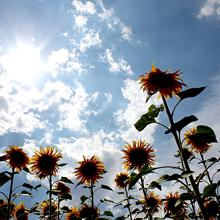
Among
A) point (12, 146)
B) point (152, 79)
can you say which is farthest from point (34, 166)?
point (152, 79)

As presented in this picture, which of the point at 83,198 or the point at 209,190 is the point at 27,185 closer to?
the point at 83,198

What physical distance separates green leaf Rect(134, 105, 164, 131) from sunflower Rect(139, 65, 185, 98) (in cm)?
90

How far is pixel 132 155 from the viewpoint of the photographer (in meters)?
7.88

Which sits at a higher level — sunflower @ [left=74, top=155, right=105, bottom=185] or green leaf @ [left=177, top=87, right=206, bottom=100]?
sunflower @ [left=74, top=155, right=105, bottom=185]

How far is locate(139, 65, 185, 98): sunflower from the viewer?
4.82 meters

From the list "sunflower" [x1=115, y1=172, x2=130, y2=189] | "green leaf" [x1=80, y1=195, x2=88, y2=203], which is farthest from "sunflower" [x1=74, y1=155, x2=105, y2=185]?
"sunflower" [x1=115, y1=172, x2=130, y2=189]

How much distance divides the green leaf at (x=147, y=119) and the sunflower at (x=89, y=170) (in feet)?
19.1

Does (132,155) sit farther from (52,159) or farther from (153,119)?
(153,119)

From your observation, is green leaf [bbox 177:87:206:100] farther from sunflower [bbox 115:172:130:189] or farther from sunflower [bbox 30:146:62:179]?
sunflower [bbox 115:172:130:189]

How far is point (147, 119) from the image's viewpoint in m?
3.88

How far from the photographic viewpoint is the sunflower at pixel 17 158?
908cm

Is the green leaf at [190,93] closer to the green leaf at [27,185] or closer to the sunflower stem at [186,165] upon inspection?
the sunflower stem at [186,165]

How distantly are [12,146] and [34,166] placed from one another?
4.27 feet

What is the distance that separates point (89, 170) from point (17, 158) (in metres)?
2.52
